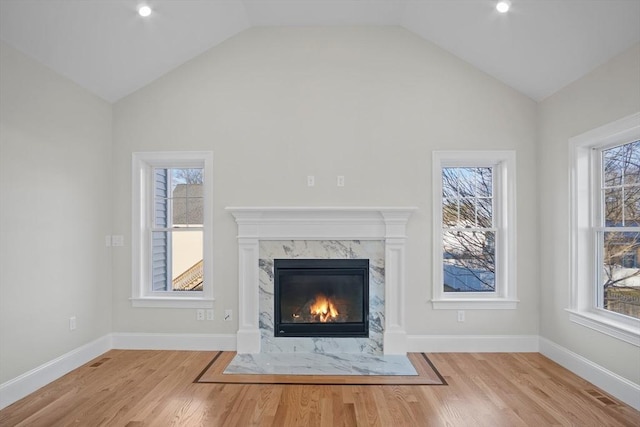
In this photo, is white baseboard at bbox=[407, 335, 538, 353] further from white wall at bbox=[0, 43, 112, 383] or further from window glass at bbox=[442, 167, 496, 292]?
white wall at bbox=[0, 43, 112, 383]

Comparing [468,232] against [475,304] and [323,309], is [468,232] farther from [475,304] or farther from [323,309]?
[323,309]

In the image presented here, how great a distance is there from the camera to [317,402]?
8.92 feet

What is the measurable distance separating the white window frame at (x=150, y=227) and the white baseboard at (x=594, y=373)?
3410 millimetres

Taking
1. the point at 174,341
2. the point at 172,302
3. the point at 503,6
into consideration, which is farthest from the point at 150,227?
the point at 503,6

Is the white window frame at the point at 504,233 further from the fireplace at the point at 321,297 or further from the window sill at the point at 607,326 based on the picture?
the fireplace at the point at 321,297

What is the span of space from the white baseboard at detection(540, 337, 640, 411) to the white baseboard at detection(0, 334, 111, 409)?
4.45 meters

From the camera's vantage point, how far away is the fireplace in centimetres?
372

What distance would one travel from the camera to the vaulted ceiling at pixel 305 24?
2656mm

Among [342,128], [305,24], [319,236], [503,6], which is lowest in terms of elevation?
[319,236]

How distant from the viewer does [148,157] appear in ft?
12.7

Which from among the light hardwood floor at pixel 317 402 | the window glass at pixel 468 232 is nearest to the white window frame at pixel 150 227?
the light hardwood floor at pixel 317 402

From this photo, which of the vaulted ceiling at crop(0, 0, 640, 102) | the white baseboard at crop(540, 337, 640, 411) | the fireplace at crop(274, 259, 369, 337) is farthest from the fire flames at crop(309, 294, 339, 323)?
the vaulted ceiling at crop(0, 0, 640, 102)

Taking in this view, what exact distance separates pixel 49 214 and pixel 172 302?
4.57 feet

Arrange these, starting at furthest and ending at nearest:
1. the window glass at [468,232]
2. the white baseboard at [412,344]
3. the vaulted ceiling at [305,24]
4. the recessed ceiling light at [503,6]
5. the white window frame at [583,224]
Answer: the window glass at [468,232] → the white baseboard at [412,344] → the white window frame at [583,224] → the recessed ceiling light at [503,6] → the vaulted ceiling at [305,24]
